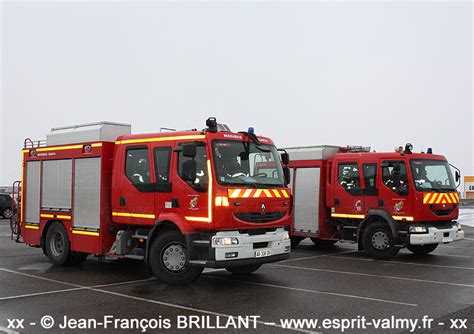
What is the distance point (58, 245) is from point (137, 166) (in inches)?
126

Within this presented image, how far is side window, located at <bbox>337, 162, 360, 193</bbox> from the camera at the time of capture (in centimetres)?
1384

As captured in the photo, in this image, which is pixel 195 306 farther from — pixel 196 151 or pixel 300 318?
pixel 196 151

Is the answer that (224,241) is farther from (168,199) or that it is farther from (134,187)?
(134,187)

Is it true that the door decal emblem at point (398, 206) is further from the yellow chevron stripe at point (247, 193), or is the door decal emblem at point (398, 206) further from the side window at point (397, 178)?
the yellow chevron stripe at point (247, 193)

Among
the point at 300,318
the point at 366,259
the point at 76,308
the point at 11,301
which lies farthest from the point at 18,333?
the point at 366,259

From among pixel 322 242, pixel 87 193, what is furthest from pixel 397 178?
pixel 87 193

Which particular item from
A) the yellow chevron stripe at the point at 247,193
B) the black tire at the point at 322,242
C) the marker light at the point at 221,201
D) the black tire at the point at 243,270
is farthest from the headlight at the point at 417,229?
the marker light at the point at 221,201

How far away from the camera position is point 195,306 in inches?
295

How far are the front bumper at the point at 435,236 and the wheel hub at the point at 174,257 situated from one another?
6.21 m

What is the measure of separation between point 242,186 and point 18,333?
167 inches

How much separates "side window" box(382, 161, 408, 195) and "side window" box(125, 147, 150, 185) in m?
6.46

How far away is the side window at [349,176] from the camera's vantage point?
13.8m

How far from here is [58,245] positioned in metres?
11.5

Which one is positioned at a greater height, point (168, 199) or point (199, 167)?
point (199, 167)
